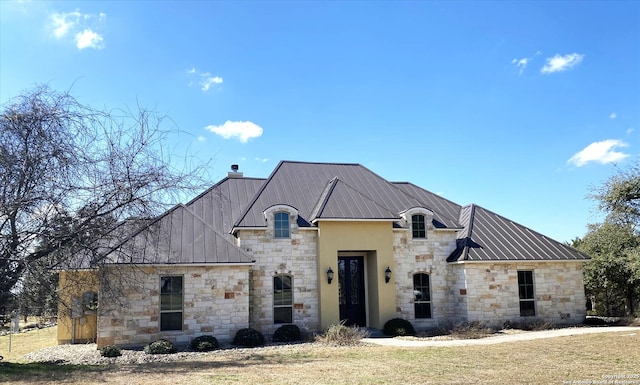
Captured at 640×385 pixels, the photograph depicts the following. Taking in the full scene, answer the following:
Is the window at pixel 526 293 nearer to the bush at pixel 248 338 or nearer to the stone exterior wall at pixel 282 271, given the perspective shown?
the stone exterior wall at pixel 282 271

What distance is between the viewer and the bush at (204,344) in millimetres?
15383

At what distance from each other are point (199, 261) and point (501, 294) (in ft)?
38.4

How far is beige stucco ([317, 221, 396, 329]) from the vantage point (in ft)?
60.0

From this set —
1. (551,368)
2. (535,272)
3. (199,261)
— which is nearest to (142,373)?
(199,261)

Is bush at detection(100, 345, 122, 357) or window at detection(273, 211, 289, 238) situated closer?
bush at detection(100, 345, 122, 357)

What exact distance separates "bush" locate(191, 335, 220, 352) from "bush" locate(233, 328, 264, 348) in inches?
27.2

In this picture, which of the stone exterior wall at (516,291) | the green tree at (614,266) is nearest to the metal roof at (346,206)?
the stone exterior wall at (516,291)

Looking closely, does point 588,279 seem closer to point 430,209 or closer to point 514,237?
point 514,237

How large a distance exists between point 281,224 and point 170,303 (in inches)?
194

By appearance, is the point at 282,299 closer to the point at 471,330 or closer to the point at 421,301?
the point at 421,301

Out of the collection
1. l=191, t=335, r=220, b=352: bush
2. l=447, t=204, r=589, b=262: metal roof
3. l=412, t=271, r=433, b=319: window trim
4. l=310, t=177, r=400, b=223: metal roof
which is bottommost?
l=191, t=335, r=220, b=352: bush

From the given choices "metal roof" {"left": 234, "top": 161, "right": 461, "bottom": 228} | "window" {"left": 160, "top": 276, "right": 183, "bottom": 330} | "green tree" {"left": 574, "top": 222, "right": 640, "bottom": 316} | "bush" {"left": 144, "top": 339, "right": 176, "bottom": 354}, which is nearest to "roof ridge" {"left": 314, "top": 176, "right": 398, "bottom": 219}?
"metal roof" {"left": 234, "top": 161, "right": 461, "bottom": 228}

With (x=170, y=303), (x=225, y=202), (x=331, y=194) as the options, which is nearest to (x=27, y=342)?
(x=170, y=303)

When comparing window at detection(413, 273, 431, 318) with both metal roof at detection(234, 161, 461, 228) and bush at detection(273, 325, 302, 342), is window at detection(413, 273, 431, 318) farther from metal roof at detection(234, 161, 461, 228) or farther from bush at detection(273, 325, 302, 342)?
bush at detection(273, 325, 302, 342)
